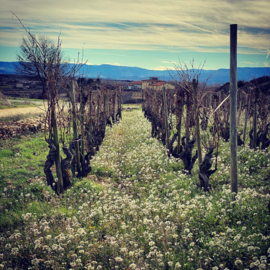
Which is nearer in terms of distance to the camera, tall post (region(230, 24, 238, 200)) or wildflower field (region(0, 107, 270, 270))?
wildflower field (region(0, 107, 270, 270))

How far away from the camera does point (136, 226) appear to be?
204 inches

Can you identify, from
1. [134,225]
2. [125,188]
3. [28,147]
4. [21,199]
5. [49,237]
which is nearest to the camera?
[49,237]

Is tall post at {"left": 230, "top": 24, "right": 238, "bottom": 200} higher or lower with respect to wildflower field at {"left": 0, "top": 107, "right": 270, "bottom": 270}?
higher

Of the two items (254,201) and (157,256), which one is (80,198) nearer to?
(157,256)

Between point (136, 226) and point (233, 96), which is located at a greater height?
point (233, 96)

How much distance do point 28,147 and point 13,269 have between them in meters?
9.84

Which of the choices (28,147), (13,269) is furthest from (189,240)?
(28,147)

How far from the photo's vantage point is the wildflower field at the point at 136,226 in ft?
13.6

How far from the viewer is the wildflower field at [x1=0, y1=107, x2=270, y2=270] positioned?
13.6 feet

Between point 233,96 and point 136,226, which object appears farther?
point 233,96

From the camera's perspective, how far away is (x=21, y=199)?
660 cm

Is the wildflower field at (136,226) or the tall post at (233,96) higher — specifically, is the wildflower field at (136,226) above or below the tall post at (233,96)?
below

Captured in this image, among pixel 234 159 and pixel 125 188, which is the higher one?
pixel 234 159

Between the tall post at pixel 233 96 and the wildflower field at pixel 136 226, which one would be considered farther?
the tall post at pixel 233 96
